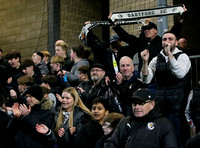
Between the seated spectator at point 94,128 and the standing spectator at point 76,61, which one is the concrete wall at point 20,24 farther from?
the seated spectator at point 94,128

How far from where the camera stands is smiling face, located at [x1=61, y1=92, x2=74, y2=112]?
5816 millimetres

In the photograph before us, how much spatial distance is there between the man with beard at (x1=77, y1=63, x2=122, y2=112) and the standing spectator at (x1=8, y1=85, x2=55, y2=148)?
2.15ft

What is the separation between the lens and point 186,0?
10.5 meters

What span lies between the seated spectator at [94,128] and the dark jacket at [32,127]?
0.51 m

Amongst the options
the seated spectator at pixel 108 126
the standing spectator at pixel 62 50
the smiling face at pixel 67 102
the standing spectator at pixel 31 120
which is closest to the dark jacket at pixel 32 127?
the standing spectator at pixel 31 120

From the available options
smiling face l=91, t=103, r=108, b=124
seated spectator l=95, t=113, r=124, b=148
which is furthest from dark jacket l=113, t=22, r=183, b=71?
seated spectator l=95, t=113, r=124, b=148

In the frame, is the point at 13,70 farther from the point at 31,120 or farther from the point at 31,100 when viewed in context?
the point at 31,120

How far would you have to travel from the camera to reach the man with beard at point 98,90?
586cm

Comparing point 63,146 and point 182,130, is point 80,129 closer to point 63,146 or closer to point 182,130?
point 63,146

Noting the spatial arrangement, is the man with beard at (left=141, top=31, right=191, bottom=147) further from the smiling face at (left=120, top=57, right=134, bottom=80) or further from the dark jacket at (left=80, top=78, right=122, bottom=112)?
the dark jacket at (left=80, top=78, right=122, bottom=112)

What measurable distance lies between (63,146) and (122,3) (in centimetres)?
562

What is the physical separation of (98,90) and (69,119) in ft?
2.54

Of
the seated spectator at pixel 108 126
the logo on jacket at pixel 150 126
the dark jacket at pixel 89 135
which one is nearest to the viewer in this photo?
the logo on jacket at pixel 150 126

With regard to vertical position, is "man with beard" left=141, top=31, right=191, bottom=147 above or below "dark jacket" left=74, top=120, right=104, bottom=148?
above
